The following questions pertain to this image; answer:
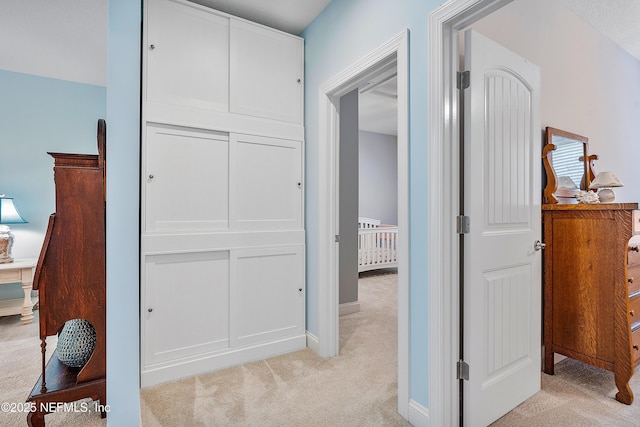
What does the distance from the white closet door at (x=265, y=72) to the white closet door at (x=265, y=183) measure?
0.24 meters

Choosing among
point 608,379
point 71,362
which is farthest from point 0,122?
point 608,379

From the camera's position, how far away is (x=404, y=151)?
5.52ft

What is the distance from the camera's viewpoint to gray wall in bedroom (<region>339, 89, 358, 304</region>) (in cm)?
344

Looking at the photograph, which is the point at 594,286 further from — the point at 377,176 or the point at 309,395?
the point at 377,176

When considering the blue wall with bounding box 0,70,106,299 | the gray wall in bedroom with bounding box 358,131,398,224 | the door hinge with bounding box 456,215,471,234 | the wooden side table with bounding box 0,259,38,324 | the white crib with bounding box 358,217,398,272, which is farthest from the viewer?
the gray wall in bedroom with bounding box 358,131,398,224

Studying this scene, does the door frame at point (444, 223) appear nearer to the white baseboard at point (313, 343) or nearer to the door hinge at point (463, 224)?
the door hinge at point (463, 224)

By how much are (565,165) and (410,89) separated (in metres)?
1.54

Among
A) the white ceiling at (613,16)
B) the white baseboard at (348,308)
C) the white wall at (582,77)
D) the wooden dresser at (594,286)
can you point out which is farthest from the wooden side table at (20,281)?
the white ceiling at (613,16)

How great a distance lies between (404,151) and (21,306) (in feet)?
12.4

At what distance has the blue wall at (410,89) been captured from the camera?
1.59m

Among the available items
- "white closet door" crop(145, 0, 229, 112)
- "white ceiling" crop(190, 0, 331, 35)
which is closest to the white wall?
"white ceiling" crop(190, 0, 331, 35)

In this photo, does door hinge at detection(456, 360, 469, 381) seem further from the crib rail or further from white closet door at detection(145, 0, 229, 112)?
the crib rail

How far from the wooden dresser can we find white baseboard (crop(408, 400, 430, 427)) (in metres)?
1.16

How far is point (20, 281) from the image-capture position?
2.92 meters
